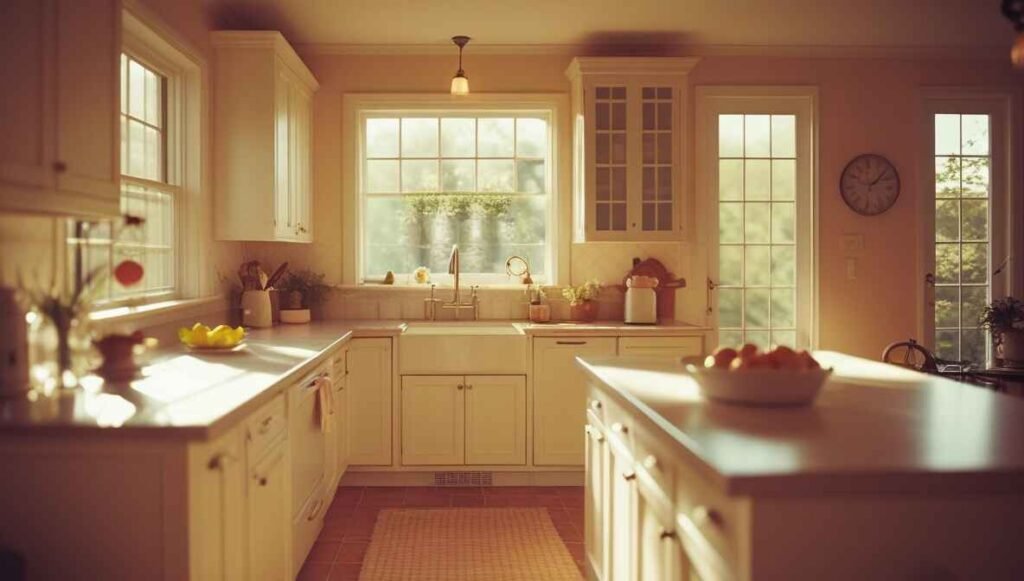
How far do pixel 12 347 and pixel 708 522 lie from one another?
72.9 inches

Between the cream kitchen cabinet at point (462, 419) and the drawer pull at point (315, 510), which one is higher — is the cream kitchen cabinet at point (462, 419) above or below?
above

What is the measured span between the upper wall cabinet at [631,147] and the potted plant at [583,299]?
0.36 meters

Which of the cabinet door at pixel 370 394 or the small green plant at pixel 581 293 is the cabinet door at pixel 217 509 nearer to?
the cabinet door at pixel 370 394

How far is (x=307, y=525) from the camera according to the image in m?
3.28

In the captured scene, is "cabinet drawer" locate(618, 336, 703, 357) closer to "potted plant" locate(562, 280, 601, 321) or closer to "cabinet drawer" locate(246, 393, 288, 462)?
"potted plant" locate(562, 280, 601, 321)

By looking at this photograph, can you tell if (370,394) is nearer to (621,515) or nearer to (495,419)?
(495,419)

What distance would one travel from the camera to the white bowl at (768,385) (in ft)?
6.30

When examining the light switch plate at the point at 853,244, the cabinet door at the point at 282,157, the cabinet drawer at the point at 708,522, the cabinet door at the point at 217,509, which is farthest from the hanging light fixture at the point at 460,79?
the cabinet drawer at the point at 708,522

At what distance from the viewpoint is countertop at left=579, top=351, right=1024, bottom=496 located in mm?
1342

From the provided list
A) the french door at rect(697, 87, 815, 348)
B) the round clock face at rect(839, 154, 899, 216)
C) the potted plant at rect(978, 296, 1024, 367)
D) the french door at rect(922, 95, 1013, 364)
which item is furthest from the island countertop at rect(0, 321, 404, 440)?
the french door at rect(922, 95, 1013, 364)

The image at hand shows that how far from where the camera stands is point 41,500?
5.97 ft

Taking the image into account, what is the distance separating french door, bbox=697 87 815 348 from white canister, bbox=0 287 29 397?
4181 mm

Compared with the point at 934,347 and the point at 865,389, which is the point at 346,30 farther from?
the point at 934,347

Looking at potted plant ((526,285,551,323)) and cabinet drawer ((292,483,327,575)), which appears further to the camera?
potted plant ((526,285,551,323))
